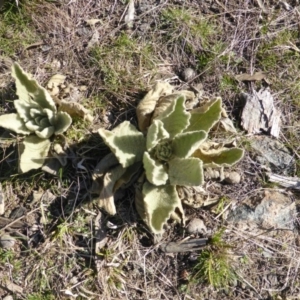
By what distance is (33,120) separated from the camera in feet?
9.59

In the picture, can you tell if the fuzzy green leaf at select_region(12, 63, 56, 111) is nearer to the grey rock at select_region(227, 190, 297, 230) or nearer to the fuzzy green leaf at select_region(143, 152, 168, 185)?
the fuzzy green leaf at select_region(143, 152, 168, 185)

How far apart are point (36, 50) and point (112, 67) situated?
493 millimetres

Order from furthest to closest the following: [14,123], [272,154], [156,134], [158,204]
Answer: [272,154] → [14,123] → [158,204] → [156,134]

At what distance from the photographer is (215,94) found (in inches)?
127

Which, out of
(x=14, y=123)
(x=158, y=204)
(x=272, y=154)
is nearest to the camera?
(x=158, y=204)

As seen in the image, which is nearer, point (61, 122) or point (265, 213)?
point (61, 122)

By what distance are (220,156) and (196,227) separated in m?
0.47

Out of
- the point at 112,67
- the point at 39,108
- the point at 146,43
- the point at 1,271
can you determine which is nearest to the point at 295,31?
the point at 146,43

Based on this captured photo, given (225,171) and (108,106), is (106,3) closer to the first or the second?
(108,106)

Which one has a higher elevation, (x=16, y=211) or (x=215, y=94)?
(x=215, y=94)

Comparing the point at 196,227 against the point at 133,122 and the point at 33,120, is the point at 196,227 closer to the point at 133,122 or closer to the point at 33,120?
the point at 133,122

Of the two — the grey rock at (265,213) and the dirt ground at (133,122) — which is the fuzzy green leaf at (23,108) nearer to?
the dirt ground at (133,122)

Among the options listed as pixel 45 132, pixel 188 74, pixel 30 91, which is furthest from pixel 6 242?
pixel 188 74

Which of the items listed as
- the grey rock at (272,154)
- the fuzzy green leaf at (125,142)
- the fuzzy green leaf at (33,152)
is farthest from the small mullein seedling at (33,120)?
the grey rock at (272,154)
